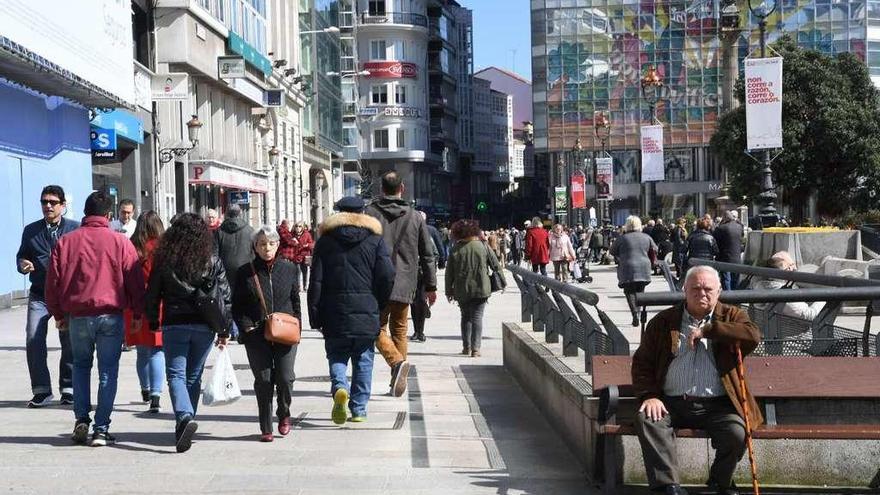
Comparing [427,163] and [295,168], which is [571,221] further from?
[295,168]

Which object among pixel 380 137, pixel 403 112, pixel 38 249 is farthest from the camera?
pixel 403 112

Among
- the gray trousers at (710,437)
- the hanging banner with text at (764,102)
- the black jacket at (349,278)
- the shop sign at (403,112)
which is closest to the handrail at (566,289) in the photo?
the black jacket at (349,278)

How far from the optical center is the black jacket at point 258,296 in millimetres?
9875

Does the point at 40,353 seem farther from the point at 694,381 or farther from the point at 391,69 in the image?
the point at 391,69

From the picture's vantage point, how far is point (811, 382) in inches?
307

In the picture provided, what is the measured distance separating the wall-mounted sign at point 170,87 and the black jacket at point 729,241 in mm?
15441

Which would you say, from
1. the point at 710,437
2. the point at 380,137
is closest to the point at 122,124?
the point at 710,437

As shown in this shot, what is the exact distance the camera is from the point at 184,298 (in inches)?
373

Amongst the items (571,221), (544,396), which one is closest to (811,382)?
(544,396)

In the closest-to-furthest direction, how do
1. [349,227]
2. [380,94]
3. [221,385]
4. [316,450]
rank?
[316,450] < [221,385] < [349,227] < [380,94]

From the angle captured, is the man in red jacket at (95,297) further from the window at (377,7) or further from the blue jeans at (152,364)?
the window at (377,7)

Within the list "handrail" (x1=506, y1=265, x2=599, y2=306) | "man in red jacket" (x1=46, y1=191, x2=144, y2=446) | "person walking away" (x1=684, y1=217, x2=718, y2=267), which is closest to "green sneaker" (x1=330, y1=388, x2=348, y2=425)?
"man in red jacket" (x1=46, y1=191, x2=144, y2=446)

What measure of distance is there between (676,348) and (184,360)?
3.50 m

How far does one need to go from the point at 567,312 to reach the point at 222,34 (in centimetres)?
3341
